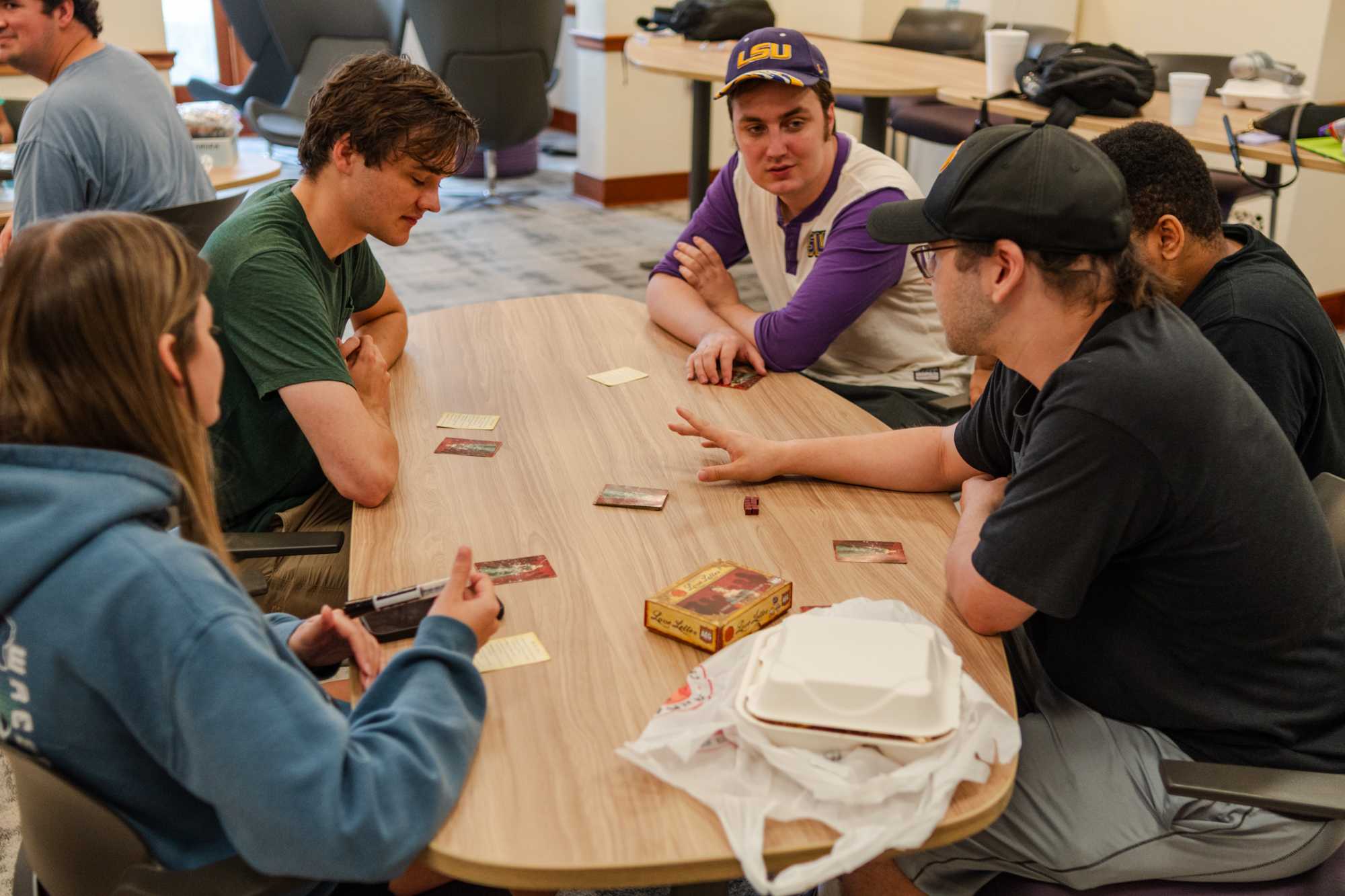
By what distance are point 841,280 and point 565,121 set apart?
7.25 metres

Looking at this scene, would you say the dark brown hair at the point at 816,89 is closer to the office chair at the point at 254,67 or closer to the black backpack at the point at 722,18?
the black backpack at the point at 722,18

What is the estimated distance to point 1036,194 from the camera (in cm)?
137

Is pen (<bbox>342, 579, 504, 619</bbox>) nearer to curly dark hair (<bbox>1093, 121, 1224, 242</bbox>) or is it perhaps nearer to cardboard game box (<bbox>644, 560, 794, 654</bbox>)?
cardboard game box (<bbox>644, 560, 794, 654</bbox>)

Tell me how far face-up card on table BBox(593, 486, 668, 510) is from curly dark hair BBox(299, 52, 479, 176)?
0.66 metres

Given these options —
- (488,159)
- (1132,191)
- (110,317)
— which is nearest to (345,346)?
(110,317)

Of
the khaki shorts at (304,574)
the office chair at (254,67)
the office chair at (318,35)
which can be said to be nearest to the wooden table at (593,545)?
the khaki shorts at (304,574)

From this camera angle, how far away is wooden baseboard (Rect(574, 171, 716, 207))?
272 inches

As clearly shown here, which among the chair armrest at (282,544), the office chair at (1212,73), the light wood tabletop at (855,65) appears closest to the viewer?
the chair armrest at (282,544)

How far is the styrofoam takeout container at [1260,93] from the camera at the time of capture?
141 inches

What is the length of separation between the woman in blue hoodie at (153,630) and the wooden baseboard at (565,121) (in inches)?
327

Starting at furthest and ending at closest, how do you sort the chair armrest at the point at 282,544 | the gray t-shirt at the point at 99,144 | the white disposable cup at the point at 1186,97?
1. the white disposable cup at the point at 1186,97
2. the gray t-shirt at the point at 99,144
3. the chair armrest at the point at 282,544

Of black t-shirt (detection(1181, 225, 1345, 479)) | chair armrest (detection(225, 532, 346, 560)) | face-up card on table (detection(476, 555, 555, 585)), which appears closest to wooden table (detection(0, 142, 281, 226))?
chair armrest (detection(225, 532, 346, 560))

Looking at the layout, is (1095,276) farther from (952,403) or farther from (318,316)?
A: (318,316)

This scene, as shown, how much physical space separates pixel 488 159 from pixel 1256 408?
6.09 m
